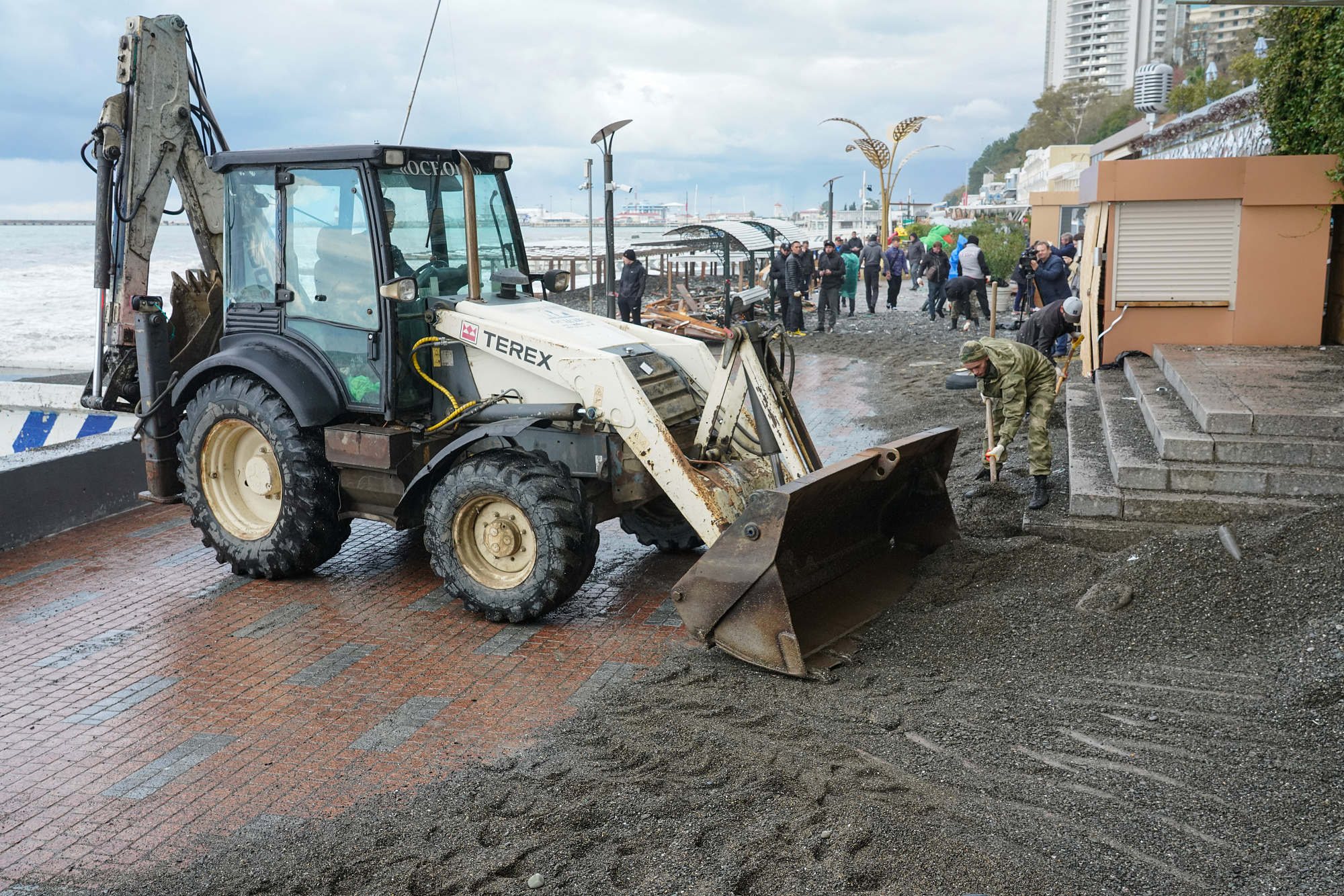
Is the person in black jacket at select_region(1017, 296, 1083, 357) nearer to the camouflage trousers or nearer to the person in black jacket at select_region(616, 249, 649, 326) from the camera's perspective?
the camouflage trousers

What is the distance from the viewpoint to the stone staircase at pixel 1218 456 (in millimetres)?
6895

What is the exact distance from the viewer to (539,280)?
26.6 feet

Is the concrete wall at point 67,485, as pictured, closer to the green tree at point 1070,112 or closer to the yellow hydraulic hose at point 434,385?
the yellow hydraulic hose at point 434,385

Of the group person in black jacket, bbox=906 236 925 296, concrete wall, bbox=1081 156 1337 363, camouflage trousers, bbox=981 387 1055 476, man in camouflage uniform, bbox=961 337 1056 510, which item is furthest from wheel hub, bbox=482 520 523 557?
person in black jacket, bbox=906 236 925 296

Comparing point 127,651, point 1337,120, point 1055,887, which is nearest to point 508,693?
point 127,651

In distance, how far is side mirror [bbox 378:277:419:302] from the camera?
6402 mm

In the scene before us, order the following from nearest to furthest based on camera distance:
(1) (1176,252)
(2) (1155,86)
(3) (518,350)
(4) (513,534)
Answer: (4) (513,534) < (3) (518,350) < (1) (1176,252) < (2) (1155,86)

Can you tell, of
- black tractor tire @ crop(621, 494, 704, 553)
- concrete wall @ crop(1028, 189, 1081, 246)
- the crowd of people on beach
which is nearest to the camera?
black tractor tire @ crop(621, 494, 704, 553)

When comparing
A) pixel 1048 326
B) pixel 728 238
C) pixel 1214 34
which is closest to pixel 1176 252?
pixel 1048 326

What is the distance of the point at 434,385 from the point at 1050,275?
1128 cm

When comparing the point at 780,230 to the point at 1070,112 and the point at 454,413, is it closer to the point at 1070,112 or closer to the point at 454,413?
the point at 454,413

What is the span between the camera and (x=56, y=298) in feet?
140

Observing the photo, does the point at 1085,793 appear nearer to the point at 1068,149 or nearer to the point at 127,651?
the point at 127,651

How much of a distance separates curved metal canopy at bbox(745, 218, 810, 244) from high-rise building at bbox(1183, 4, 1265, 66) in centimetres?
1843
